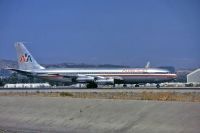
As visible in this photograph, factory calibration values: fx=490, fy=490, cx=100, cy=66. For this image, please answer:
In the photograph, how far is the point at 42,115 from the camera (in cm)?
3425

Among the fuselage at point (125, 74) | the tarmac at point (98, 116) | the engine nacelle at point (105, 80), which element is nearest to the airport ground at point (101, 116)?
the tarmac at point (98, 116)

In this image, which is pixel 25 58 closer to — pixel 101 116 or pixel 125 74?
pixel 125 74

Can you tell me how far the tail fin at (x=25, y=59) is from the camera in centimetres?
9269

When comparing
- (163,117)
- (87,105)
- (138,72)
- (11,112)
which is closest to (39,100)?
(11,112)

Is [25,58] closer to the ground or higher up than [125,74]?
higher up

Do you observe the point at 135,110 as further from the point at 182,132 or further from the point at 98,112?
the point at 182,132

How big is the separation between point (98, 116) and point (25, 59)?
65.5 m

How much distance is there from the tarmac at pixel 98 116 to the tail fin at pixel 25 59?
5354 centimetres

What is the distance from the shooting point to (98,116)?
97.5 feet

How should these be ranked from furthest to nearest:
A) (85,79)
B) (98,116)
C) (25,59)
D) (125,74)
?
(25,59) < (125,74) < (85,79) < (98,116)

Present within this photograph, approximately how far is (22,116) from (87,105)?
6.13 m

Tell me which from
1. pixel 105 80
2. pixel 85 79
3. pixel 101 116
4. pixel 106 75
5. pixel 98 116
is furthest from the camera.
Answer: pixel 106 75

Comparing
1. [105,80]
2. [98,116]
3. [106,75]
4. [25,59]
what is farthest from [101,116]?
[25,59]

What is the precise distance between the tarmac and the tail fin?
53.5 metres
